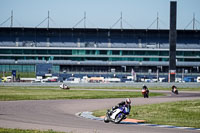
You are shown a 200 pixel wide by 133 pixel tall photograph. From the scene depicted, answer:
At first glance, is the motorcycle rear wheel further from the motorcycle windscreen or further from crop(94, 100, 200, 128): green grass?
crop(94, 100, 200, 128): green grass

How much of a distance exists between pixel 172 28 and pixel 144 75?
83.2ft

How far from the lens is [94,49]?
124 metres

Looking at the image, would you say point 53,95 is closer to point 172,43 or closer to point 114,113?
point 114,113

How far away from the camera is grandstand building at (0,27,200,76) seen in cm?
12325

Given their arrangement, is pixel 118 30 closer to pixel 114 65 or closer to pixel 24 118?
pixel 114 65

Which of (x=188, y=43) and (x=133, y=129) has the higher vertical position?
(x=188, y=43)

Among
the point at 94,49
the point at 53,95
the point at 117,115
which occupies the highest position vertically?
the point at 94,49

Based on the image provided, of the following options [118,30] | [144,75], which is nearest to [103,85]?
[144,75]

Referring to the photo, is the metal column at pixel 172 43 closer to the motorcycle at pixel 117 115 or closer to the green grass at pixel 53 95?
the green grass at pixel 53 95

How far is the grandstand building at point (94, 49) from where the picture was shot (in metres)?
123

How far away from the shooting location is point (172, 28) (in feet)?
313

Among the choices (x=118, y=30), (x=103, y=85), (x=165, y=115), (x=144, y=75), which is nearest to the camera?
(x=165, y=115)

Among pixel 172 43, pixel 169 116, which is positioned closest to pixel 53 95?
pixel 169 116

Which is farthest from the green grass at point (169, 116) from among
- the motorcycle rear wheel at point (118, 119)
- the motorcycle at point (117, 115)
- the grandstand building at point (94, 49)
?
the grandstand building at point (94, 49)
